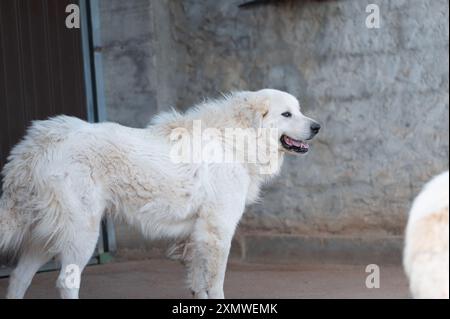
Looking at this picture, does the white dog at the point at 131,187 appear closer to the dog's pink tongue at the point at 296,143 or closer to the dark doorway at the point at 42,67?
the dog's pink tongue at the point at 296,143

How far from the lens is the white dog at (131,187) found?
18.2 ft

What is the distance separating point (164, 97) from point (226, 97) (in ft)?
7.55

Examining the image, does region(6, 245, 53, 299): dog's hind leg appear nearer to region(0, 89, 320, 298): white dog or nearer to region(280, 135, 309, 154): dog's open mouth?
region(0, 89, 320, 298): white dog

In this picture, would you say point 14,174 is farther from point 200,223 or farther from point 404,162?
point 404,162

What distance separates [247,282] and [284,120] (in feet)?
5.75

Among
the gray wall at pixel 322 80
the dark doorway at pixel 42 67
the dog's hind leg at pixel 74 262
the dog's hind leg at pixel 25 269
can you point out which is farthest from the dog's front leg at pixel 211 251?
the dark doorway at pixel 42 67

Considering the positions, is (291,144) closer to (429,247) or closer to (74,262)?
(74,262)

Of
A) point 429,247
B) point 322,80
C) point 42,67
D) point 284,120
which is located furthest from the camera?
point 42,67

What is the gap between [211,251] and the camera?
596 cm

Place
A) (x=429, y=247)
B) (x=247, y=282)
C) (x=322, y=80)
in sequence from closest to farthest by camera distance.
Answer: (x=429, y=247) → (x=247, y=282) → (x=322, y=80)

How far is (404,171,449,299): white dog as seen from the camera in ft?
10.8

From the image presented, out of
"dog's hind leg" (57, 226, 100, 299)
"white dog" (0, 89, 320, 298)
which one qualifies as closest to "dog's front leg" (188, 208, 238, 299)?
"white dog" (0, 89, 320, 298)

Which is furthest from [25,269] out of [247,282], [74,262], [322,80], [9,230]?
[322,80]
